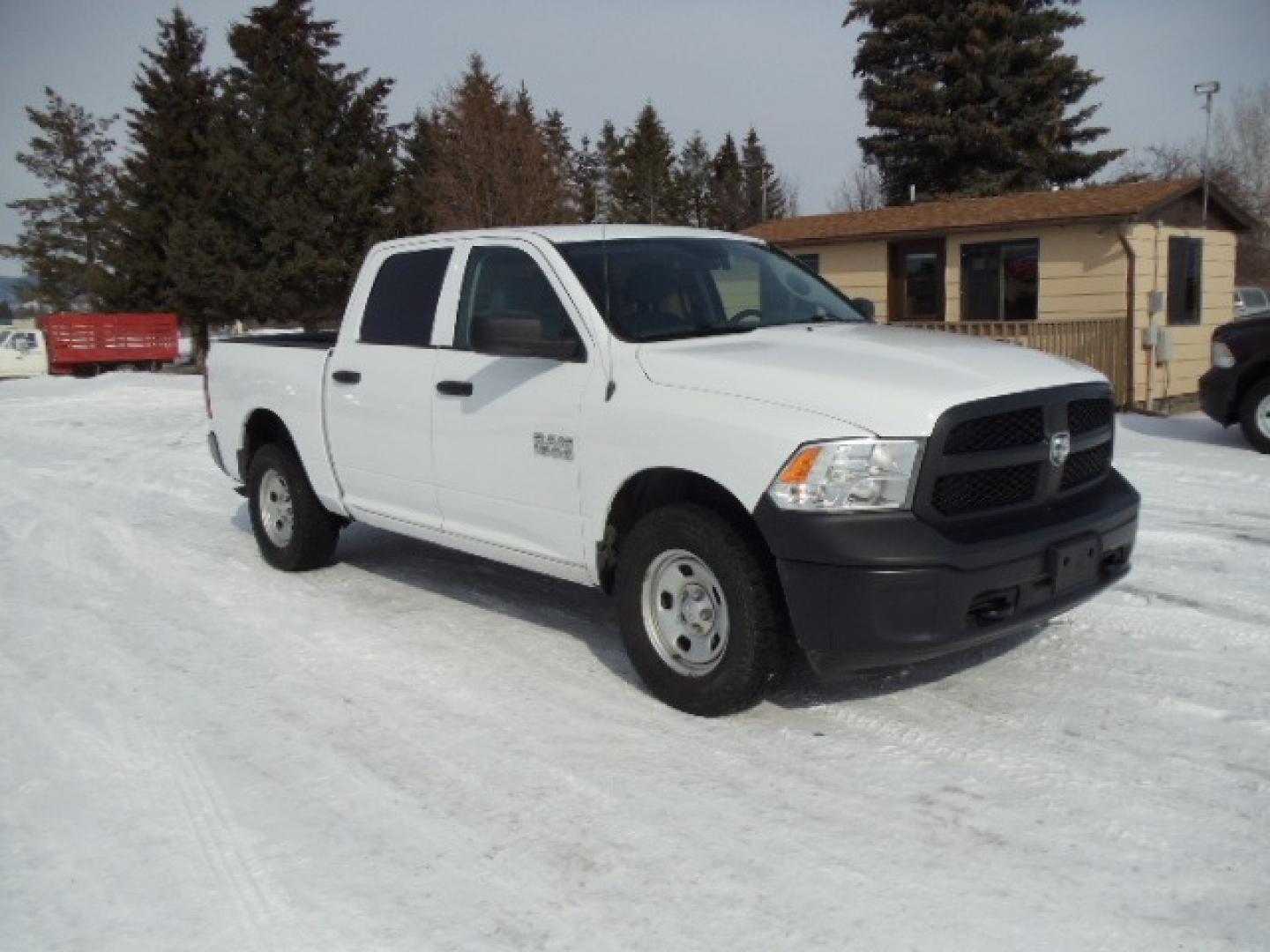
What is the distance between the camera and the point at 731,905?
2918 millimetres

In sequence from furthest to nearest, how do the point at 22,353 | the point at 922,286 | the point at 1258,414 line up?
the point at 22,353, the point at 922,286, the point at 1258,414

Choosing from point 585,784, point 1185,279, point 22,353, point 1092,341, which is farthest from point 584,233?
point 22,353

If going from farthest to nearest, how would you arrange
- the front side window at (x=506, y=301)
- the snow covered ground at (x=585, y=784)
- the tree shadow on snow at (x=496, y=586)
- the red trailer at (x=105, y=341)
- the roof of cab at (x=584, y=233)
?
the red trailer at (x=105, y=341) < the tree shadow on snow at (x=496, y=586) < the roof of cab at (x=584, y=233) < the front side window at (x=506, y=301) < the snow covered ground at (x=585, y=784)

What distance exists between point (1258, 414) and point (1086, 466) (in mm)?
7012

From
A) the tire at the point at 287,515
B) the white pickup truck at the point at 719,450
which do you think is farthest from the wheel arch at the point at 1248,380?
the tire at the point at 287,515

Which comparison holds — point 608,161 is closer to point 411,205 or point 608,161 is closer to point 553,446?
point 411,205

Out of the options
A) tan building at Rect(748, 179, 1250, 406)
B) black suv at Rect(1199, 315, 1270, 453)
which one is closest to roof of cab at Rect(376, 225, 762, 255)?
black suv at Rect(1199, 315, 1270, 453)

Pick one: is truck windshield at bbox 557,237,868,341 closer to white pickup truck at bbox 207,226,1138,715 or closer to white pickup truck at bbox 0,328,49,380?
white pickup truck at bbox 207,226,1138,715

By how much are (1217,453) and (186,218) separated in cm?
3518

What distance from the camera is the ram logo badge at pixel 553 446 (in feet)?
14.8

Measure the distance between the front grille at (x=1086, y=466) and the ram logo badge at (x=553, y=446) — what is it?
1.97 m

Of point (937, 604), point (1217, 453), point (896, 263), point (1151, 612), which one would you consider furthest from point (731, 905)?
point (896, 263)

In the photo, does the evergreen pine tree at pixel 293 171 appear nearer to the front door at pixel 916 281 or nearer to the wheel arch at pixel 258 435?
the front door at pixel 916 281

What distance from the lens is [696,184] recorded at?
7719 centimetres
